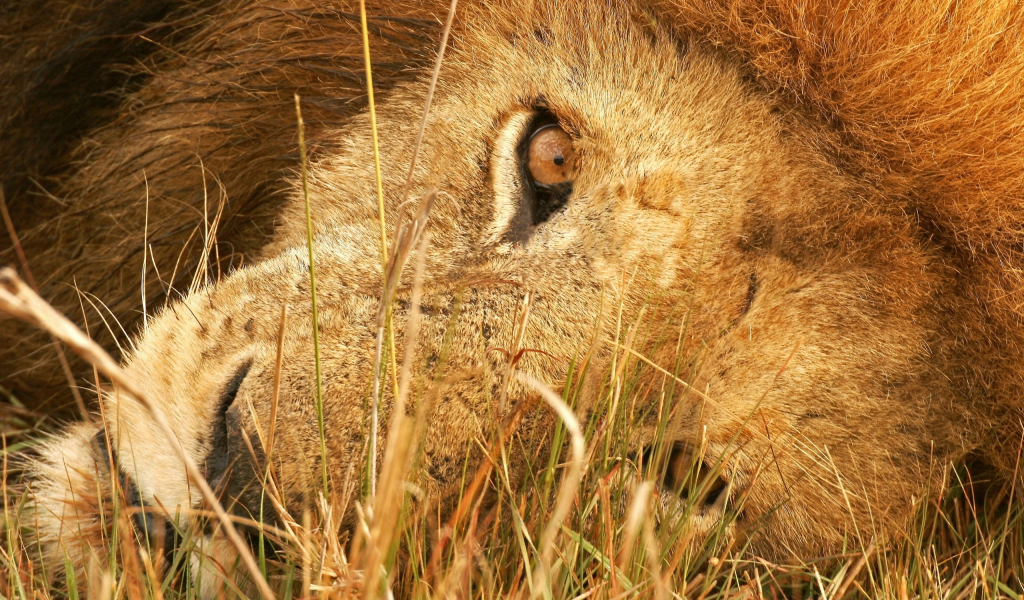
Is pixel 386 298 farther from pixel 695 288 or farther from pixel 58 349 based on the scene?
pixel 58 349

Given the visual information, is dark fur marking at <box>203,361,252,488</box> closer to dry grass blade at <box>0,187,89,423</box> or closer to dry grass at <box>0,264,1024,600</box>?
dry grass at <box>0,264,1024,600</box>

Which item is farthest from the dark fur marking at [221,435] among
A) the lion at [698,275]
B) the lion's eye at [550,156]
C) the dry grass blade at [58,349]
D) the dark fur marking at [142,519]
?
the lion's eye at [550,156]

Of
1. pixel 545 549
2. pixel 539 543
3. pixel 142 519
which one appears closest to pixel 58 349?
pixel 142 519

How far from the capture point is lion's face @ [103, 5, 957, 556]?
6.08ft

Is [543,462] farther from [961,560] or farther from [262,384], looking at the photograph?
[961,560]

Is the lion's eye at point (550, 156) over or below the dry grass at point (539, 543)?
over

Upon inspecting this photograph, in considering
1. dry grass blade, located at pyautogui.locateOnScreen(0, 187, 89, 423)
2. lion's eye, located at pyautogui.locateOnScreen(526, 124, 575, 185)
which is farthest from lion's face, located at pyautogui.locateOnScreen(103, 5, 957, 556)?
dry grass blade, located at pyautogui.locateOnScreen(0, 187, 89, 423)

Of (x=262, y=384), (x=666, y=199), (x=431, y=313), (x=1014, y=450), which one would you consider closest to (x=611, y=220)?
(x=666, y=199)

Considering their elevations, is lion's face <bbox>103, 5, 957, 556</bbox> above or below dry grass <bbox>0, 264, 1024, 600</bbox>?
above

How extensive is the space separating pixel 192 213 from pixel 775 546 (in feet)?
5.41

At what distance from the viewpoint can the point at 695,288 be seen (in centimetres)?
188

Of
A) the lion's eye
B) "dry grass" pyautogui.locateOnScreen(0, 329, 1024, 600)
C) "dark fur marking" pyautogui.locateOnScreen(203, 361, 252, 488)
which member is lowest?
"dry grass" pyautogui.locateOnScreen(0, 329, 1024, 600)

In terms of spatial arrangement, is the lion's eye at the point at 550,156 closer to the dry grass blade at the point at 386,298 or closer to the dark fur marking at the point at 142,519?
the dry grass blade at the point at 386,298

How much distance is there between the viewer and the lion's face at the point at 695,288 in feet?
6.08
